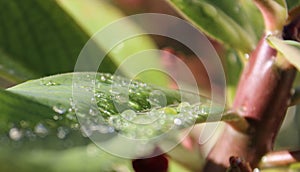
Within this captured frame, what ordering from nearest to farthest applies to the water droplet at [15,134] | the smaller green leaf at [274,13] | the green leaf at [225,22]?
the water droplet at [15,134] < the smaller green leaf at [274,13] < the green leaf at [225,22]

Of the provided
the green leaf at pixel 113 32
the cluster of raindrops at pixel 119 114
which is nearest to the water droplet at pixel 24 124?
the cluster of raindrops at pixel 119 114

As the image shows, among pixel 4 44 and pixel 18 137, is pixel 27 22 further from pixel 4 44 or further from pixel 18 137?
pixel 18 137

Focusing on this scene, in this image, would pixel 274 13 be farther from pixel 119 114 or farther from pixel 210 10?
pixel 119 114

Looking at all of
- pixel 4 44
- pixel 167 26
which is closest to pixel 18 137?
pixel 4 44

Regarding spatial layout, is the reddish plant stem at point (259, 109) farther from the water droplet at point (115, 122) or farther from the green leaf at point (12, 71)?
the green leaf at point (12, 71)

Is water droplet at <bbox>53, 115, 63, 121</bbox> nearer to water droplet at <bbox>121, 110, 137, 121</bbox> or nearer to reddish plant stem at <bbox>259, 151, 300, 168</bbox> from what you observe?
water droplet at <bbox>121, 110, 137, 121</bbox>

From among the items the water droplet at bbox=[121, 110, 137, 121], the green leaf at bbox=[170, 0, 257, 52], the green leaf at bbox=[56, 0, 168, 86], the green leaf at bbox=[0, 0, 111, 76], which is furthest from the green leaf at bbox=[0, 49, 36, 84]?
the water droplet at bbox=[121, 110, 137, 121]
